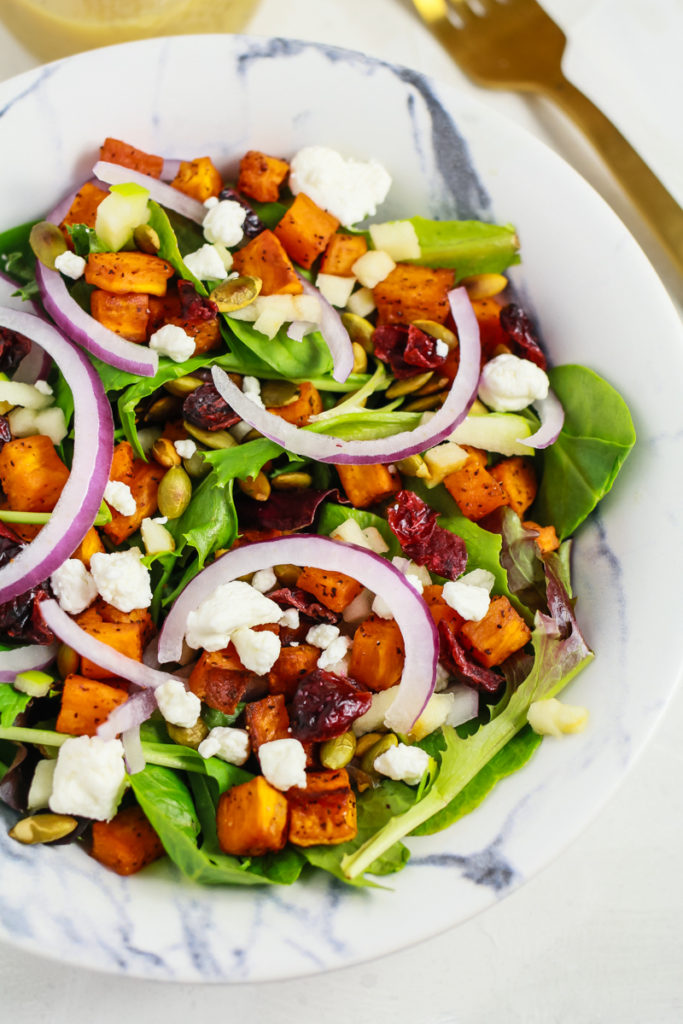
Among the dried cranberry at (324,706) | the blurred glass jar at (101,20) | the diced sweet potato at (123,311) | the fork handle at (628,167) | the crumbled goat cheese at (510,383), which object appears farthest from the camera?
the fork handle at (628,167)

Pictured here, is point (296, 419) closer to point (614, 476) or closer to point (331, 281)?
point (331, 281)

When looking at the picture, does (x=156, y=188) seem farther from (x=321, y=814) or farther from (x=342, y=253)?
(x=321, y=814)

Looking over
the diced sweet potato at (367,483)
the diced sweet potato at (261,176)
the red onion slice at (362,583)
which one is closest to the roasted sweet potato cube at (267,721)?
the red onion slice at (362,583)

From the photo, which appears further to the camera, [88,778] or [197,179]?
[197,179]

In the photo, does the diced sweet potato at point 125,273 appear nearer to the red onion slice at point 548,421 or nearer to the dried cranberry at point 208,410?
the dried cranberry at point 208,410

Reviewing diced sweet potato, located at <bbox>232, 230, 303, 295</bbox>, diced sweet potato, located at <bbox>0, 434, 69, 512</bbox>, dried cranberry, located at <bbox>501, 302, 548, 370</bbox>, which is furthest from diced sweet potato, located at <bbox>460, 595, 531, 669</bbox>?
diced sweet potato, located at <bbox>0, 434, 69, 512</bbox>

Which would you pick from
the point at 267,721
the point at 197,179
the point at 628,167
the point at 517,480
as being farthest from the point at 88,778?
the point at 628,167

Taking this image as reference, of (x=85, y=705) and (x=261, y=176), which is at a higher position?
(x=261, y=176)
